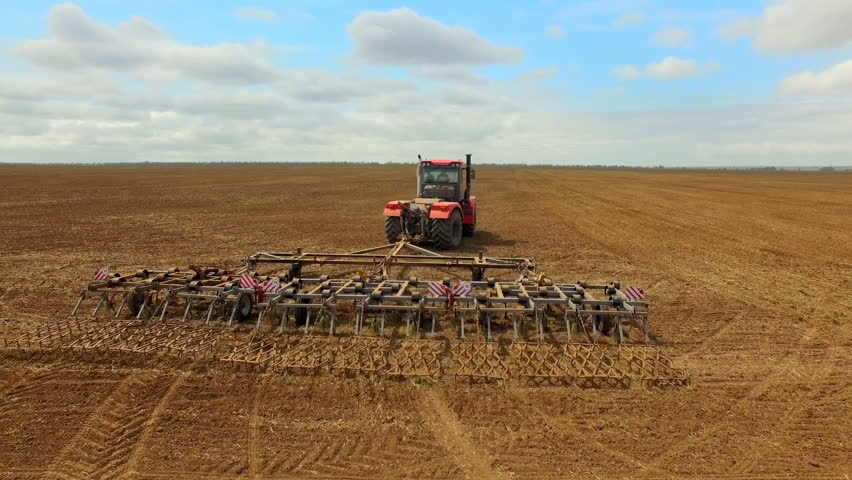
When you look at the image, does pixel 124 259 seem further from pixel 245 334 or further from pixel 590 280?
pixel 590 280

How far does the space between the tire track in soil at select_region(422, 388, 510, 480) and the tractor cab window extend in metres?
8.38

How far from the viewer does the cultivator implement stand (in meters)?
5.32

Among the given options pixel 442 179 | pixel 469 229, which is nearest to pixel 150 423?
pixel 442 179

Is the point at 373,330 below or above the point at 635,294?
below

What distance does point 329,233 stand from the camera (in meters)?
16.2

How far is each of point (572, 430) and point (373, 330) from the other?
300cm

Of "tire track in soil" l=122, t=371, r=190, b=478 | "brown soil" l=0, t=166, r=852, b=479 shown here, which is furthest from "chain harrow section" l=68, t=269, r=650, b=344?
"tire track in soil" l=122, t=371, r=190, b=478

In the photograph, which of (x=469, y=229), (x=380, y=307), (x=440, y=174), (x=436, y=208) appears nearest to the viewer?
(x=380, y=307)

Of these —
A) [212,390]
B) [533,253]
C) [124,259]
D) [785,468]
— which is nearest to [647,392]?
[785,468]

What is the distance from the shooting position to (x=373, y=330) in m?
6.30

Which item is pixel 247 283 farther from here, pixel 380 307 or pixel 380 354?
pixel 380 354

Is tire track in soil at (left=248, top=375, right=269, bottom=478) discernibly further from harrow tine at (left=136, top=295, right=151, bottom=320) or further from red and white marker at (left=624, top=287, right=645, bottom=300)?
red and white marker at (left=624, top=287, right=645, bottom=300)

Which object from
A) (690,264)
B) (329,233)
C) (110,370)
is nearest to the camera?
(110,370)

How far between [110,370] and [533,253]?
10096 millimetres
